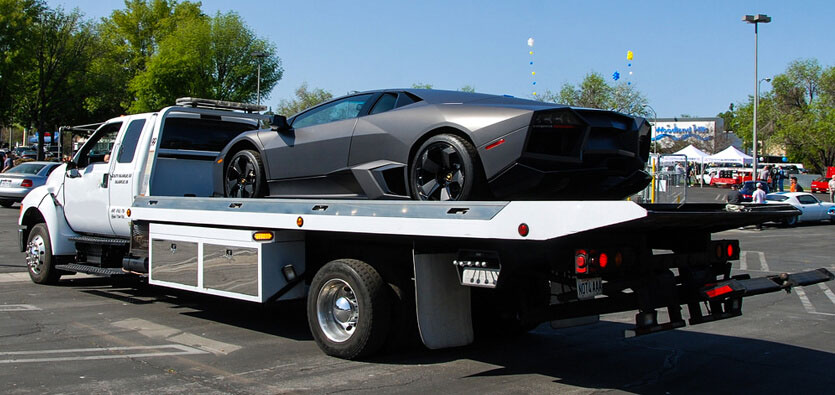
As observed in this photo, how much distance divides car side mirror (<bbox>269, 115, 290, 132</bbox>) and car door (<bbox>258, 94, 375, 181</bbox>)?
0.12 feet

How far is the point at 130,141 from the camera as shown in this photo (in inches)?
348

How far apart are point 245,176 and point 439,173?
8.82 ft

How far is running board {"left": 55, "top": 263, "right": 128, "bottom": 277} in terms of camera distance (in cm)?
846

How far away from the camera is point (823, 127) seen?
183 ft

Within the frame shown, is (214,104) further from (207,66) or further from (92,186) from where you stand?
(207,66)

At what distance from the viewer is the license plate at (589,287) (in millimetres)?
4777

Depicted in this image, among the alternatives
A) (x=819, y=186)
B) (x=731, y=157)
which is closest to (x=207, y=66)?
(x=731, y=157)

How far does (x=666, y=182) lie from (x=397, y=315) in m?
13.7

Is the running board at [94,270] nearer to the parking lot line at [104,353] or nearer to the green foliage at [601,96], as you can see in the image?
the parking lot line at [104,353]

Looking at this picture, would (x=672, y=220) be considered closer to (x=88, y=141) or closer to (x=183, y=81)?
(x=88, y=141)

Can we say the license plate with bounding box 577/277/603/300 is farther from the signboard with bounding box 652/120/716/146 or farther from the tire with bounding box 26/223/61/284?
the signboard with bounding box 652/120/716/146

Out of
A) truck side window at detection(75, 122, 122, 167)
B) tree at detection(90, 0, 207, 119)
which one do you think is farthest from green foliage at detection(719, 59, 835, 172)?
truck side window at detection(75, 122, 122, 167)

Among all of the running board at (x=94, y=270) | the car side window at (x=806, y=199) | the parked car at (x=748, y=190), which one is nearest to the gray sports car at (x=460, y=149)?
the running board at (x=94, y=270)

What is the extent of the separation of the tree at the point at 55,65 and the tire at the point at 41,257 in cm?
3505
